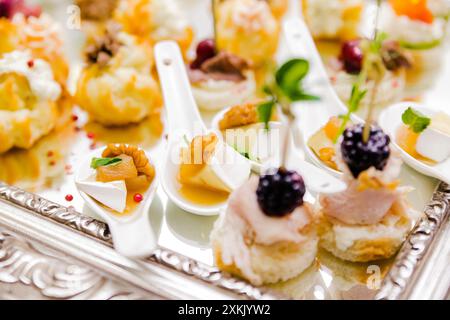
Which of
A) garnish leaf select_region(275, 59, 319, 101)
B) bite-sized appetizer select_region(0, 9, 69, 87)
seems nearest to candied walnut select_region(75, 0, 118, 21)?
bite-sized appetizer select_region(0, 9, 69, 87)

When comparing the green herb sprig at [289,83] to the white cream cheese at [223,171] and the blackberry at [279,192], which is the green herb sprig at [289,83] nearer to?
the blackberry at [279,192]

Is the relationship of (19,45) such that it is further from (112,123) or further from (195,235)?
(195,235)

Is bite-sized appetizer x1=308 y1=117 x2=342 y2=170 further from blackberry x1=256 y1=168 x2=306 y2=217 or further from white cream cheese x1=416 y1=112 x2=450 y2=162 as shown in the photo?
blackberry x1=256 y1=168 x2=306 y2=217

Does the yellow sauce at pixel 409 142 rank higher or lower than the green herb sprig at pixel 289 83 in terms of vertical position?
lower

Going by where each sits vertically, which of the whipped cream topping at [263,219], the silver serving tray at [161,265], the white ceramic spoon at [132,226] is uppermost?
the whipped cream topping at [263,219]

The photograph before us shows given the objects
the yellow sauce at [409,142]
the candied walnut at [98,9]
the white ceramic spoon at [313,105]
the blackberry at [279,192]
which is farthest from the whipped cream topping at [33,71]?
the yellow sauce at [409,142]

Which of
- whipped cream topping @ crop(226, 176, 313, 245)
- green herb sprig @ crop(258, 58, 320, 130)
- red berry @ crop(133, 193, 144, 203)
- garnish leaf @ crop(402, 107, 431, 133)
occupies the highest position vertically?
Result: green herb sprig @ crop(258, 58, 320, 130)
